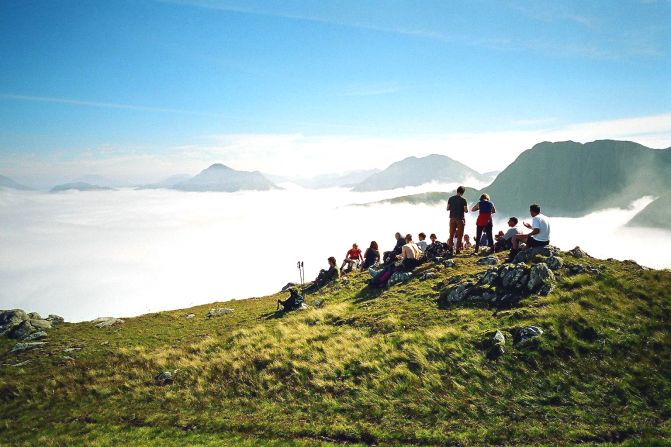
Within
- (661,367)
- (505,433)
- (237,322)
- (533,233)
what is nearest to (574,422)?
(505,433)

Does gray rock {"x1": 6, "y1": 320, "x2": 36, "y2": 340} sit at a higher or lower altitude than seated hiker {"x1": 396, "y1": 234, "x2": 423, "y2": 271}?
lower

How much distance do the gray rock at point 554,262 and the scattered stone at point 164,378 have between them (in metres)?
21.8

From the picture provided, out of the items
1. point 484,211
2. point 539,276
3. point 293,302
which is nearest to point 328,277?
point 293,302

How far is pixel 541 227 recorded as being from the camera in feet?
67.4

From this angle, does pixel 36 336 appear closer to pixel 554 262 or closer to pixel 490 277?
pixel 490 277

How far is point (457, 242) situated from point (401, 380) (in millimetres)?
15817

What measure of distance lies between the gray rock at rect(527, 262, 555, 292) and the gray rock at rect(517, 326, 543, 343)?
157 inches

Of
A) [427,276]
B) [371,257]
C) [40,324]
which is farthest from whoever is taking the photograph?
[371,257]

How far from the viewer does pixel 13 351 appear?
78.0 feet

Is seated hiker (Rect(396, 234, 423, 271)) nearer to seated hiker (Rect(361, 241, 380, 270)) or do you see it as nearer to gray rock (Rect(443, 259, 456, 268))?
gray rock (Rect(443, 259, 456, 268))

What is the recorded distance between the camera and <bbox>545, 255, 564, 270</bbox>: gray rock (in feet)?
63.0

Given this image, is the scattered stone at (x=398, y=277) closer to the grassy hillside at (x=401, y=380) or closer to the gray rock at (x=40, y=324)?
the grassy hillside at (x=401, y=380)

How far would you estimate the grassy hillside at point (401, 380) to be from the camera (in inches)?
444

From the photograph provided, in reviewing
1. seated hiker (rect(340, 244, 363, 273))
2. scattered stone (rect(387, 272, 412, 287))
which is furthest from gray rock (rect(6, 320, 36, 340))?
scattered stone (rect(387, 272, 412, 287))
